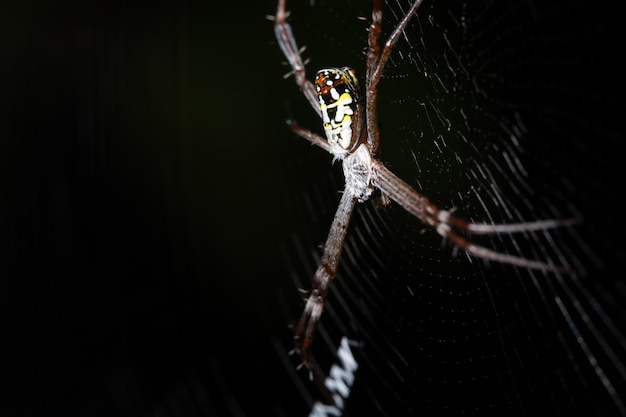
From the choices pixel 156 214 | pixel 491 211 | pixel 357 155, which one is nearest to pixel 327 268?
pixel 357 155

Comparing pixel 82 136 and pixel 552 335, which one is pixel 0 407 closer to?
pixel 82 136

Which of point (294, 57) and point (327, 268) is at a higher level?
point (294, 57)

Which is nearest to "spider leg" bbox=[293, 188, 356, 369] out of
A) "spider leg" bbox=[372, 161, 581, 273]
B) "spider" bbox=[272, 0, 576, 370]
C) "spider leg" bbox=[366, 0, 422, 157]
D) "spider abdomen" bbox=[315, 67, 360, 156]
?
"spider" bbox=[272, 0, 576, 370]

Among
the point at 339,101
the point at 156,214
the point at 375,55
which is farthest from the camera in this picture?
the point at 156,214

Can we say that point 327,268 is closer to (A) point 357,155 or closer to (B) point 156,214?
(A) point 357,155

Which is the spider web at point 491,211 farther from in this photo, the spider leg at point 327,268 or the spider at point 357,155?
the spider leg at point 327,268

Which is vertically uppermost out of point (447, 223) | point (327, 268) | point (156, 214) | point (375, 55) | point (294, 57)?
point (156, 214)

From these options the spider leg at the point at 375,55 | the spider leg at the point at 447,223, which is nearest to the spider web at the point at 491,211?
the spider leg at the point at 447,223
